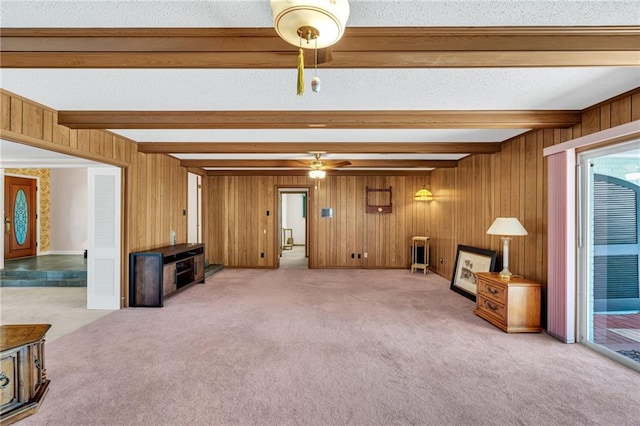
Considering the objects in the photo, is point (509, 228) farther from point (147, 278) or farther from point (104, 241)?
point (104, 241)

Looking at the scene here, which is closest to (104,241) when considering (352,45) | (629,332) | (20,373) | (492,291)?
(20,373)

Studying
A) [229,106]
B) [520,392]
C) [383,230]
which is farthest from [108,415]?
[383,230]

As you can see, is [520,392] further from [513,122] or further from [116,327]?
[116,327]

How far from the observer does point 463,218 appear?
5.98 metres

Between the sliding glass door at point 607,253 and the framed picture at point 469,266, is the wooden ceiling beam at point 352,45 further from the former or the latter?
the framed picture at point 469,266

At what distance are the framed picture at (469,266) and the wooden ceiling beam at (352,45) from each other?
3529mm

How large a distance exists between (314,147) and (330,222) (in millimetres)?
3597

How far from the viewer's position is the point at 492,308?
391 centimetres

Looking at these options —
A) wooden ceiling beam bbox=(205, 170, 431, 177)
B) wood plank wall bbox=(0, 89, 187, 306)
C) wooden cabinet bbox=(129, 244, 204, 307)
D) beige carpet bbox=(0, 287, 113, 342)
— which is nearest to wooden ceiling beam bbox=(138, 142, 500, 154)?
wood plank wall bbox=(0, 89, 187, 306)

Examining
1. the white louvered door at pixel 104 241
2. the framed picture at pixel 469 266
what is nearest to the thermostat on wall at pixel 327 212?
the framed picture at pixel 469 266

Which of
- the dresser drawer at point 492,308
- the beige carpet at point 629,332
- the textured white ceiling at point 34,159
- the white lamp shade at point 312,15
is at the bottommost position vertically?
the beige carpet at point 629,332

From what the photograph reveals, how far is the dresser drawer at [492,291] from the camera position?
3713mm

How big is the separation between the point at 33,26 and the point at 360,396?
3.30 m

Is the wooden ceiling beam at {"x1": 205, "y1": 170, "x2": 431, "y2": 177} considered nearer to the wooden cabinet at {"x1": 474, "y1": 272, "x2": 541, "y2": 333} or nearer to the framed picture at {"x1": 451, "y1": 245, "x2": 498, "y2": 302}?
the framed picture at {"x1": 451, "y1": 245, "x2": 498, "y2": 302}
